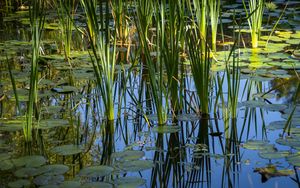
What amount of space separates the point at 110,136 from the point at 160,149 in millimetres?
354

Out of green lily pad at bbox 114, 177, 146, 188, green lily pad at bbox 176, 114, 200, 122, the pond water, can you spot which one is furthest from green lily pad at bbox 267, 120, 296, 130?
green lily pad at bbox 114, 177, 146, 188

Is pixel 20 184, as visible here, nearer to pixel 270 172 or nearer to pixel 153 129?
pixel 153 129

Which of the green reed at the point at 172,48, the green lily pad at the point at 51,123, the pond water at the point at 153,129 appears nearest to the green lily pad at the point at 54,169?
the pond water at the point at 153,129

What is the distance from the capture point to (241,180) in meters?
2.29

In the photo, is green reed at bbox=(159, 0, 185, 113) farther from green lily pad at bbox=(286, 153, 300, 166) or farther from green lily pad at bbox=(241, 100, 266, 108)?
green lily pad at bbox=(286, 153, 300, 166)

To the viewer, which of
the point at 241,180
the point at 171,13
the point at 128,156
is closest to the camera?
the point at 241,180

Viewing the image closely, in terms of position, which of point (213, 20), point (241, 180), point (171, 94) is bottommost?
point (241, 180)

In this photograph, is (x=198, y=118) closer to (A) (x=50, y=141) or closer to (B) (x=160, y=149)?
(B) (x=160, y=149)

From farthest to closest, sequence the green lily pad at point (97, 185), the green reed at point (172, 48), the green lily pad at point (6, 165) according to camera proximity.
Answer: the green reed at point (172, 48) → the green lily pad at point (6, 165) → the green lily pad at point (97, 185)

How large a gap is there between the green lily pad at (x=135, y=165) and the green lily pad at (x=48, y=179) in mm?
278

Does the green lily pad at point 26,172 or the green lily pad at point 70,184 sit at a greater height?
the green lily pad at point 26,172

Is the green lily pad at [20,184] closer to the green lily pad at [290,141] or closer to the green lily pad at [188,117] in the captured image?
the green lily pad at [188,117]

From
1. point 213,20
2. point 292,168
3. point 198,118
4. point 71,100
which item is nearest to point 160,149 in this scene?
point 198,118

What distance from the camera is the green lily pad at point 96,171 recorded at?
2.31 meters
